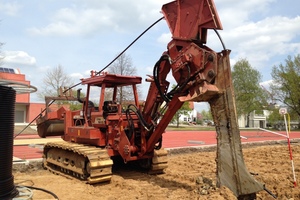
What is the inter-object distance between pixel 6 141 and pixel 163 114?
3.41m

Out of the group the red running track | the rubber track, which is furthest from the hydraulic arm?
the red running track

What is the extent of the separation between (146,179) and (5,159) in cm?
380

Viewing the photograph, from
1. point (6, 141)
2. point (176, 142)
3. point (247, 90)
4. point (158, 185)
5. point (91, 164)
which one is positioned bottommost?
point (158, 185)

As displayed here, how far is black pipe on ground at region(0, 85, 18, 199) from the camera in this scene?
5566 mm

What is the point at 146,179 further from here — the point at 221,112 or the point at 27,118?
the point at 27,118

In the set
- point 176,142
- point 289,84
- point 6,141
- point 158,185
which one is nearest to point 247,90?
point 289,84

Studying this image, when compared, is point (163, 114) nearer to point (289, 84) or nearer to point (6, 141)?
point (6, 141)

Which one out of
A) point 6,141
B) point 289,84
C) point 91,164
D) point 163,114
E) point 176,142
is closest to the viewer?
point 6,141

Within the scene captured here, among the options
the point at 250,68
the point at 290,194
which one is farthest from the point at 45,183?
the point at 250,68

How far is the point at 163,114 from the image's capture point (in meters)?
7.04

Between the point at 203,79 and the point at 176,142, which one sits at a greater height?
the point at 203,79

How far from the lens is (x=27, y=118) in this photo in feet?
141

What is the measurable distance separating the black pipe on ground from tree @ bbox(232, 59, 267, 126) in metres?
54.0

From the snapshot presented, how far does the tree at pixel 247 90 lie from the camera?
189 ft
